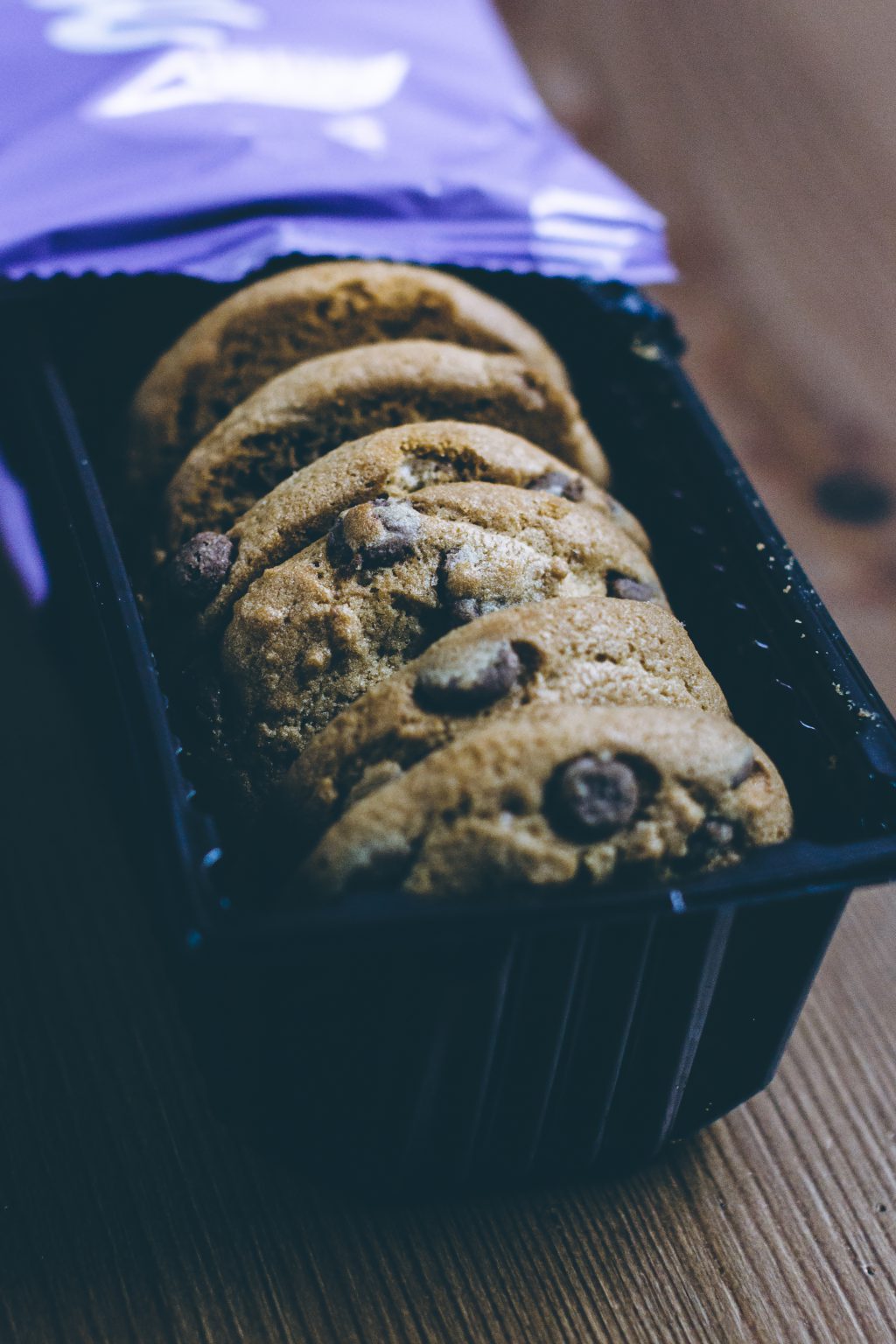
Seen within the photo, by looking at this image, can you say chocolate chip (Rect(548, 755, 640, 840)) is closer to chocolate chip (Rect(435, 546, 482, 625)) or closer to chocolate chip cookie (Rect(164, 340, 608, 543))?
chocolate chip (Rect(435, 546, 482, 625))

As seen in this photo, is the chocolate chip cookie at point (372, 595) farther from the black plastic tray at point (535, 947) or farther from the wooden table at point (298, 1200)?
the wooden table at point (298, 1200)

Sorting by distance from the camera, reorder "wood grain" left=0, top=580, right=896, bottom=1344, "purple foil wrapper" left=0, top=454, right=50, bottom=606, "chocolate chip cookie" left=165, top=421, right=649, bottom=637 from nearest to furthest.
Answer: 1. "wood grain" left=0, top=580, right=896, bottom=1344
2. "chocolate chip cookie" left=165, top=421, right=649, bottom=637
3. "purple foil wrapper" left=0, top=454, right=50, bottom=606

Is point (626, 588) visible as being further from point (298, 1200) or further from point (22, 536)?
point (22, 536)

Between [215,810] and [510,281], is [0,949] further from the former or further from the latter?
[510,281]

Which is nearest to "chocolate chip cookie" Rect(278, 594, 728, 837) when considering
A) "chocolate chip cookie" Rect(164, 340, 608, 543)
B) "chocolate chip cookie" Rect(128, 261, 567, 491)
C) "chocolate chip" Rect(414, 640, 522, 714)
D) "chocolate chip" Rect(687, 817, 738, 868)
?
"chocolate chip" Rect(414, 640, 522, 714)

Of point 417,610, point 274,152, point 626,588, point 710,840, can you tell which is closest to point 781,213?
point 274,152
